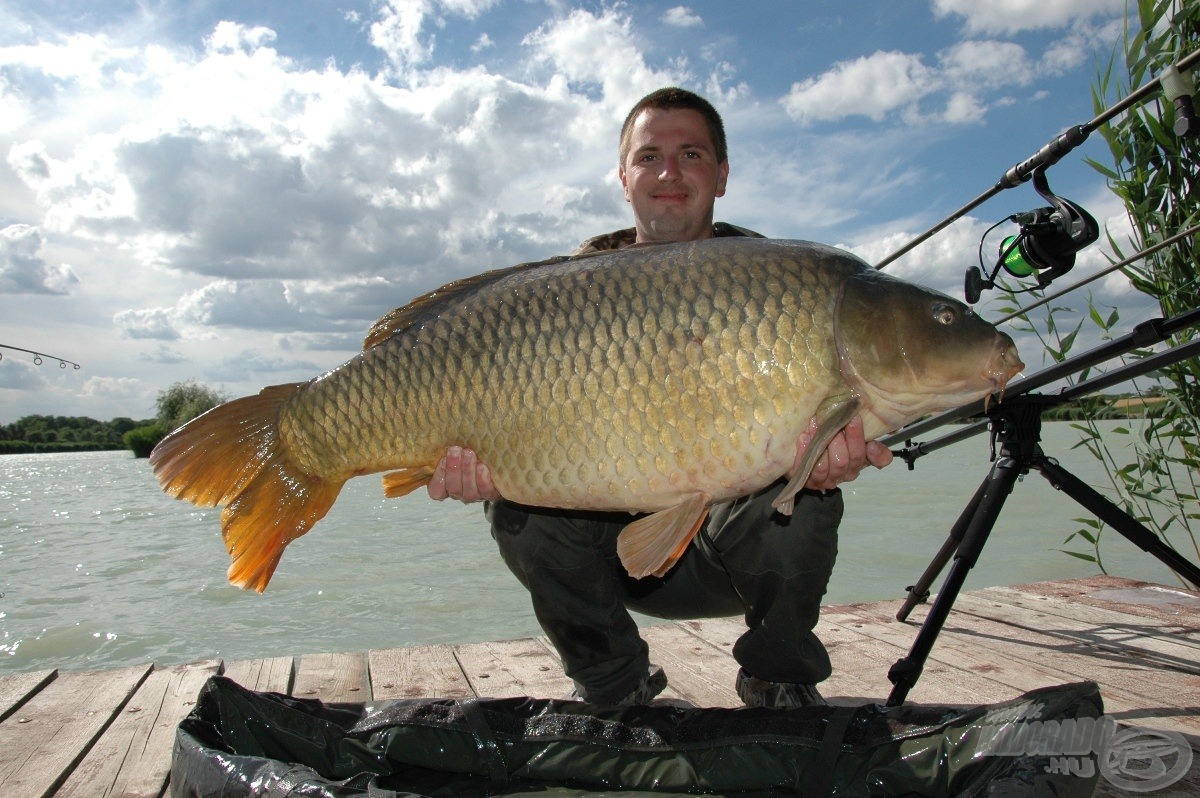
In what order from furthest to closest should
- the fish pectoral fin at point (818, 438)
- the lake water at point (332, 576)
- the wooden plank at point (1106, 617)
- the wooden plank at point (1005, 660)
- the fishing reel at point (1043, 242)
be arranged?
the lake water at point (332, 576)
the wooden plank at point (1106, 617)
the wooden plank at point (1005, 660)
the fishing reel at point (1043, 242)
the fish pectoral fin at point (818, 438)

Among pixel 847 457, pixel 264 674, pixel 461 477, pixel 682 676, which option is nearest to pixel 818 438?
pixel 847 457

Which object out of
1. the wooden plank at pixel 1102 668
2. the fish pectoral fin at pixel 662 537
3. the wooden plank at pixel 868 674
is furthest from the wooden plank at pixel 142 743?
the wooden plank at pixel 1102 668

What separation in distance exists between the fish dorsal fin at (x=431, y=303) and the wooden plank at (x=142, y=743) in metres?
0.83

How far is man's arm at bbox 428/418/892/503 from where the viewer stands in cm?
142

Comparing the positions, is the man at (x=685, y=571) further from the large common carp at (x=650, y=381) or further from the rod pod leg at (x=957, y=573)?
the rod pod leg at (x=957, y=573)

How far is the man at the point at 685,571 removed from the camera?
163 centimetres

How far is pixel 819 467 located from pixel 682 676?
765 millimetres

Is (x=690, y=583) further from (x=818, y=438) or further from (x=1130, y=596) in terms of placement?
(x=1130, y=596)

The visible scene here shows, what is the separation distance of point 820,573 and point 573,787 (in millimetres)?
639

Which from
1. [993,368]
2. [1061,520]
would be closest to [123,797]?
[993,368]

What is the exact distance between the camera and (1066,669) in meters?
1.90

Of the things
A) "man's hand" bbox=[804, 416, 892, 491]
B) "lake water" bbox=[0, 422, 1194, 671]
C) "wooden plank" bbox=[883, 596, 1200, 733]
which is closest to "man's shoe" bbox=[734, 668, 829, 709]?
"man's hand" bbox=[804, 416, 892, 491]

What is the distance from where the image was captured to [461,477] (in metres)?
1.52

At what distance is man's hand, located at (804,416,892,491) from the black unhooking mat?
0.38 meters
